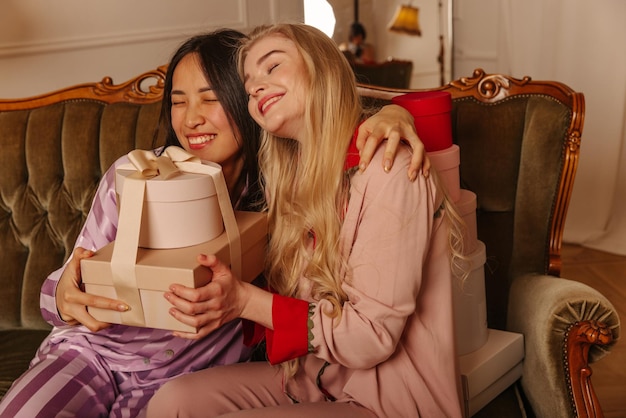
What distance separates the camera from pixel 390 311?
4.30 feet

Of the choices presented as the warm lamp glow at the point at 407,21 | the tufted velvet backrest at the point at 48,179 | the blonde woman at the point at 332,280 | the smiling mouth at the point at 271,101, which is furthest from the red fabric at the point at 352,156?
the warm lamp glow at the point at 407,21

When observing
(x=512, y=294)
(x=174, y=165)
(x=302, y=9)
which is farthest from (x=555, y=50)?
(x=174, y=165)

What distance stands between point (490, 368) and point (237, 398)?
1.93ft

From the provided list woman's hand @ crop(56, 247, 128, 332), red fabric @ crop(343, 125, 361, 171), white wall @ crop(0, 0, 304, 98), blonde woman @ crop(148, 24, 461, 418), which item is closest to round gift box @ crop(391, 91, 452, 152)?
blonde woman @ crop(148, 24, 461, 418)

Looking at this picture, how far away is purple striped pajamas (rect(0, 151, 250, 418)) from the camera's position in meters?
1.62

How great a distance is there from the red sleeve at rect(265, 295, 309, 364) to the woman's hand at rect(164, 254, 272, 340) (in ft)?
0.06

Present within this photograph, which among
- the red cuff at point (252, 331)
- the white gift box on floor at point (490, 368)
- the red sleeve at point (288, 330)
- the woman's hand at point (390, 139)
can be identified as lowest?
the white gift box on floor at point (490, 368)

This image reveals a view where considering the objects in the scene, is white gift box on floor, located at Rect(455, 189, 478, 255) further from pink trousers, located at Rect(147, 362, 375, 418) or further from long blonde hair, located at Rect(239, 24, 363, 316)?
pink trousers, located at Rect(147, 362, 375, 418)

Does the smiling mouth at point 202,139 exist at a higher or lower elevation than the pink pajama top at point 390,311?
higher

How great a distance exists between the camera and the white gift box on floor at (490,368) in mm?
1631

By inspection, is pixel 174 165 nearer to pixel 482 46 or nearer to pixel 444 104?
pixel 444 104

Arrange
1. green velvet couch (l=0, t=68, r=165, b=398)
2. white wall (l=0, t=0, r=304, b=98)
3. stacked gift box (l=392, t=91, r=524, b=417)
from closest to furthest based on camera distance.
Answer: stacked gift box (l=392, t=91, r=524, b=417)
green velvet couch (l=0, t=68, r=165, b=398)
white wall (l=0, t=0, r=304, b=98)

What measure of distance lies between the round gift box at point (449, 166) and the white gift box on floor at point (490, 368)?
36 cm

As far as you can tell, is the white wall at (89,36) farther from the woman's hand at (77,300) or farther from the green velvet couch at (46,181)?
the woman's hand at (77,300)
